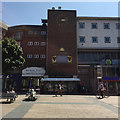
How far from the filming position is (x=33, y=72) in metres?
27.1

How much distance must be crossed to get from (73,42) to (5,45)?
14.4 meters

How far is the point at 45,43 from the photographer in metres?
30.0

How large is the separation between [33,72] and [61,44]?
28.3ft

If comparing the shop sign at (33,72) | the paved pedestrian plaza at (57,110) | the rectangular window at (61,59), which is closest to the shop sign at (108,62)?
the rectangular window at (61,59)

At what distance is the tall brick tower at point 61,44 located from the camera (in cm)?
2672

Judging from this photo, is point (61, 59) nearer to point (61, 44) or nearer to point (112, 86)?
point (61, 44)

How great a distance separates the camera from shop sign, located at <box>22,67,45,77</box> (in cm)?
2684

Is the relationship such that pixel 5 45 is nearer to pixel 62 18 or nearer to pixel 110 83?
pixel 62 18

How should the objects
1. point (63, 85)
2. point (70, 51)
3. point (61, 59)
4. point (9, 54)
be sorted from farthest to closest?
1. point (70, 51)
2. point (61, 59)
3. point (63, 85)
4. point (9, 54)

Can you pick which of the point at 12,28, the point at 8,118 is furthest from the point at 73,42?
the point at 8,118

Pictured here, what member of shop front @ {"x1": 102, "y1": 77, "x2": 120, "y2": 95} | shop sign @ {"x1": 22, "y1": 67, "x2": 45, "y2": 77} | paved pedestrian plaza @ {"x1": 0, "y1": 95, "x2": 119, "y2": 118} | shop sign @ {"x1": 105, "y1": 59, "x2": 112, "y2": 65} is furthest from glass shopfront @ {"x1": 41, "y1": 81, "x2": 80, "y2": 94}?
paved pedestrian plaza @ {"x1": 0, "y1": 95, "x2": 119, "y2": 118}

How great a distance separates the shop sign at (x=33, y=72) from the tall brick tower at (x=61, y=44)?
147 cm

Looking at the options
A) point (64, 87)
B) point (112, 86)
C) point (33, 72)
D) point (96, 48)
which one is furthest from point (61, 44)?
point (112, 86)

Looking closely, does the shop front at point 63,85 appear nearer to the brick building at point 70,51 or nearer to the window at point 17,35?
the brick building at point 70,51
